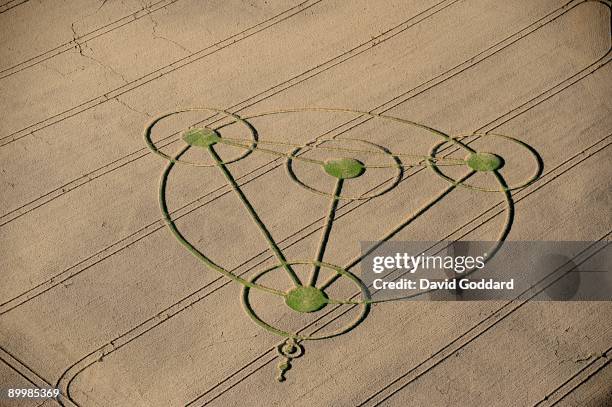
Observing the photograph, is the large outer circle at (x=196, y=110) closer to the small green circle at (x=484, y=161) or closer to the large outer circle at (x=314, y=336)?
the large outer circle at (x=314, y=336)

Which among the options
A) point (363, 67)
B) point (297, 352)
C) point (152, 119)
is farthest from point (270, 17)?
point (297, 352)

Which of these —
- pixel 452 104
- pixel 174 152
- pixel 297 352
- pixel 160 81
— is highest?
pixel 160 81

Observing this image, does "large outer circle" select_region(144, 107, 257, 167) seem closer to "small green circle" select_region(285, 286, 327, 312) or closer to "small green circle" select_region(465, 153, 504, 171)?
"small green circle" select_region(285, 286, 327, 312)

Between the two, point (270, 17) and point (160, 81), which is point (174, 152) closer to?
point (160, 81)

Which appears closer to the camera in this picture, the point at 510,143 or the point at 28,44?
the point at 510,143

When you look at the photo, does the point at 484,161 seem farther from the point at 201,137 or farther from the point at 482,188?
the point at 201,137

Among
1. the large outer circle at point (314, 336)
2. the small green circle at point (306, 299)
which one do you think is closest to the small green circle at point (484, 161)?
the large outer circle at point (314, 336)
